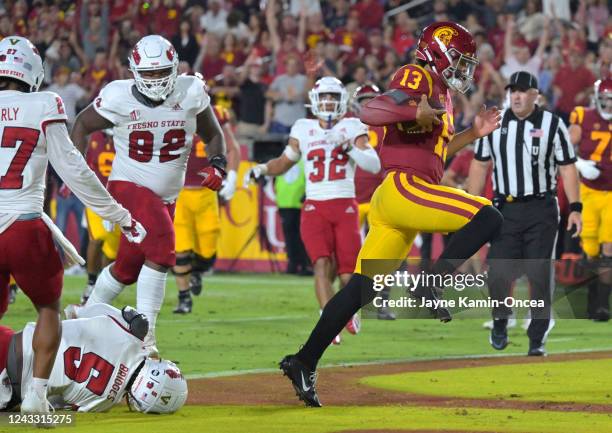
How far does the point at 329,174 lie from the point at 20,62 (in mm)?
4815

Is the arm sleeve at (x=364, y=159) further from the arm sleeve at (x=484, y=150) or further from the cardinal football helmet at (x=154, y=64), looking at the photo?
the cardinal football helmet at (x=154, y=64)

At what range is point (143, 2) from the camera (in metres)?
21.0

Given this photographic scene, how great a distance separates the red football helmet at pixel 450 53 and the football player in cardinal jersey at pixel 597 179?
5523 millimetres

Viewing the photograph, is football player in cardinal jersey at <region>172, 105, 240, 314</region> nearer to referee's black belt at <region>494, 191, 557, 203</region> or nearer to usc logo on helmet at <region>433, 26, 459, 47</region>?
referee's black belt at <region>494, 191, 557, 203</region>

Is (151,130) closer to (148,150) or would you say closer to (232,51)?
(148,150)

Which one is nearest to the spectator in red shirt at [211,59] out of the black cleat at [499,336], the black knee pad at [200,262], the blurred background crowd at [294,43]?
the blurred background crowd at [294,43]

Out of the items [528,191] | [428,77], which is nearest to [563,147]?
[528,191]

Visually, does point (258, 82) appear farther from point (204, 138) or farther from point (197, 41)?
point (204, 138)

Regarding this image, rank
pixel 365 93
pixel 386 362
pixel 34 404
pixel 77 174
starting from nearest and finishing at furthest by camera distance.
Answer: pixel 34 404 < pixel 77 174 < pixel 386 362 < pixel 365 93

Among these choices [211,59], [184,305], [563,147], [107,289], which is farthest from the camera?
[211,59]

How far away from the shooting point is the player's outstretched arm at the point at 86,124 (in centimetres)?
857

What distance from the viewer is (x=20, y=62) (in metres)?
6.38

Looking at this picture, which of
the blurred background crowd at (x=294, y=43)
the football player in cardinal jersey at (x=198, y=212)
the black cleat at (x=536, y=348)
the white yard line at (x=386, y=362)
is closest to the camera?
the white yard line at (x=386, y=362)

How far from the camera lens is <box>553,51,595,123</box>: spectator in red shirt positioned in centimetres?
1661
